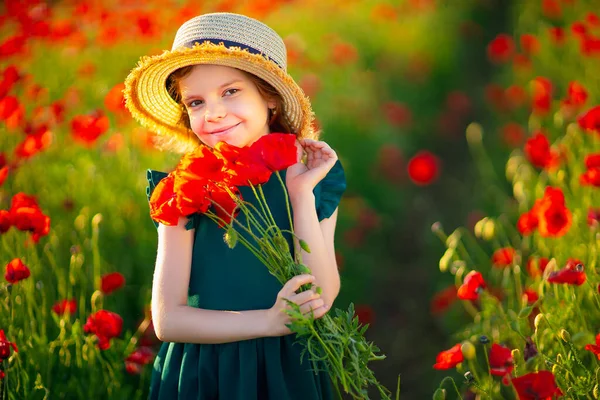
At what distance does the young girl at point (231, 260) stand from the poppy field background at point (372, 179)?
36cm

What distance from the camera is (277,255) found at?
5.57 feet

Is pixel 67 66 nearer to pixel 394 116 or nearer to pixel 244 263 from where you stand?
pixel 394 116

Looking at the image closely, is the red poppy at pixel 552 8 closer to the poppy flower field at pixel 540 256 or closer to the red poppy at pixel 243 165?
the poppy flower field at pixel 540 256

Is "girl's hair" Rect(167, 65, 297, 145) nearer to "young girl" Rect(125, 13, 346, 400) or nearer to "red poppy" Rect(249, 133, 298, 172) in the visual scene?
"young girl" Rect(125, 13, 346, 400)

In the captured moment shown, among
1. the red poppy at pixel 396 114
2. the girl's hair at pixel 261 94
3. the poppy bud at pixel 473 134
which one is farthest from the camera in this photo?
the red poppy at pixel 396 114

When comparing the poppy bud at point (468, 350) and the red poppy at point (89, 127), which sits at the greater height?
the red poppy at point (89, 127)

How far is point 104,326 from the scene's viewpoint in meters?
2.22

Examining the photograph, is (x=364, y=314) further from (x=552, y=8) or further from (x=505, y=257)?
(x=552, y=8)

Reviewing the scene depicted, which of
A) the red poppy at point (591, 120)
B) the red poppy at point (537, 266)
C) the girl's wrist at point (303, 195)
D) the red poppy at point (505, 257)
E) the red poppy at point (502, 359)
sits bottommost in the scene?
the red poppy at point (502, 359)

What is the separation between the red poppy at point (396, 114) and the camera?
182 inches

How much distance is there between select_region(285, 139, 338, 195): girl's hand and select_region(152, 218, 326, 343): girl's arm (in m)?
0.28

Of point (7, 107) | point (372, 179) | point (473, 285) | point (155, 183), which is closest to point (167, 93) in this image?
point (155, 183)

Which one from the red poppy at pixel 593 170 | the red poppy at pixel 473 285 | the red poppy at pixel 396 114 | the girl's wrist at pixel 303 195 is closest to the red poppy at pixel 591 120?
the red poppy at pixel 593 170

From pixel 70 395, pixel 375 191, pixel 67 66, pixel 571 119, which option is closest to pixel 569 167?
pixel 571 119
